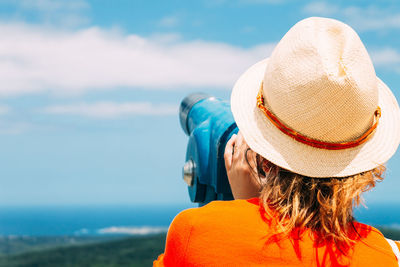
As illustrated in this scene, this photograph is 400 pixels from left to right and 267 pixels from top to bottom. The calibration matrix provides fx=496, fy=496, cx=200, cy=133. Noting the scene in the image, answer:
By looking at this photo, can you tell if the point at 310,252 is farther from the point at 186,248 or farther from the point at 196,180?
the point at 196,180

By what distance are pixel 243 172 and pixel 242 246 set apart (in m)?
0.29

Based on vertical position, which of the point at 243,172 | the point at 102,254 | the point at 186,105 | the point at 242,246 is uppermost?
the point at 186,105

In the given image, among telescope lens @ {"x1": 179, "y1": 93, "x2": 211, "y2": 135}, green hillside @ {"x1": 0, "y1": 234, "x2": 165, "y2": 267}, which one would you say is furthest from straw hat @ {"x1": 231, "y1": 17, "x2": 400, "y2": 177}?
green hillside @ {"x1": 0, "y1": 234, "x2": 165, "y2": 267}

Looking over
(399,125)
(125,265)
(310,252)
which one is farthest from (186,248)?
(125,265)

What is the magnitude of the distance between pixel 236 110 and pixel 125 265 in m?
7.42

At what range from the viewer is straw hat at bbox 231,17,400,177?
1116 millimetres

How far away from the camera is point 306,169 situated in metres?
1.15

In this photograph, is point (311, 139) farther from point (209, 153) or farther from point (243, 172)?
point (209, 153)

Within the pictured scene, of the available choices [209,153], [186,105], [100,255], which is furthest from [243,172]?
[100,255]

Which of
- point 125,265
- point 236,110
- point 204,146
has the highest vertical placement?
point 236,110

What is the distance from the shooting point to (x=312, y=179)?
115 cm

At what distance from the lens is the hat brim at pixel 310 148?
1160 mm

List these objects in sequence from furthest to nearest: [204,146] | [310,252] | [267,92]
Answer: [204,146], [267,92], [310,252]

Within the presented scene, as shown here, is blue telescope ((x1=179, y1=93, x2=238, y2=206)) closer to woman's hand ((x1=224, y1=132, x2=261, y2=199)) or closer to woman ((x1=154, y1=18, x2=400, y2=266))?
woman's hand ((x1=224, y1=132, x2=261, y2=199))
